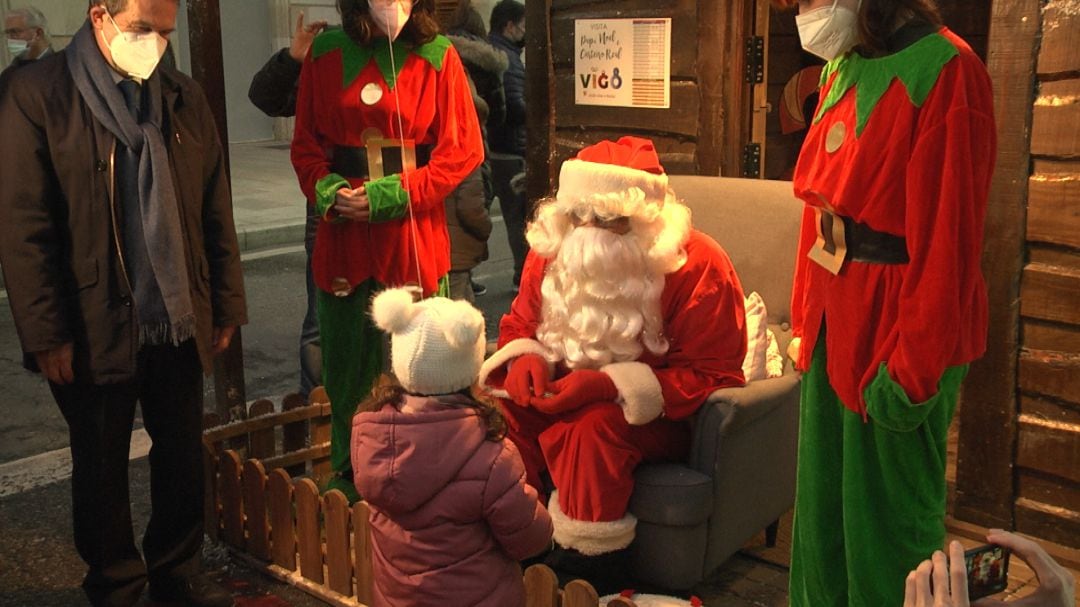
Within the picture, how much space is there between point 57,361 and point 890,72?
2.26m

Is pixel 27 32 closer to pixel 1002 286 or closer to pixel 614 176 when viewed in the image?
pixel 614 176

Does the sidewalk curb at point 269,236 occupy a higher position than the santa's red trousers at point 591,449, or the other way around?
the santa's red trousers at point 591,449

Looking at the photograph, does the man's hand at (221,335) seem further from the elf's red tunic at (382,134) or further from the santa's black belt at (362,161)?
the santa's black belt at (362,161)

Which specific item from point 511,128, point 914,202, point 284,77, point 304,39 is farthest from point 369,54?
point 511,128

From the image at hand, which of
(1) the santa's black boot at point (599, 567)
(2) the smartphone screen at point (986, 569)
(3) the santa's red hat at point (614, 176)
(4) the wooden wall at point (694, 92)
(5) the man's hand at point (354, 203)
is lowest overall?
(1) the santa's black boot at point (599, 567)

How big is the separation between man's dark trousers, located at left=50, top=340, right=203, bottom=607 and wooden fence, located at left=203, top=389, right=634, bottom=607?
11.2 inches

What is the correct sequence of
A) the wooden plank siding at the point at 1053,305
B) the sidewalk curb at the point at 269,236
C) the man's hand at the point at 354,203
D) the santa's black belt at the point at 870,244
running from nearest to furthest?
the santa's black belt at the point at 870,244 < the wooden plank siding at the point at 1053,305 < the man's hand at the point at 354,203 < the sidewalk curb at the point at 269,236

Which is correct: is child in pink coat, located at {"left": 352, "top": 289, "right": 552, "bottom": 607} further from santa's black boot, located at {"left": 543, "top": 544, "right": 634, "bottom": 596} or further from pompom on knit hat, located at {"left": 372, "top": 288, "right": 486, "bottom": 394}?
santa's black boot, located at {"left": 543, "top": 544, "right": 634, "bottom": 596}

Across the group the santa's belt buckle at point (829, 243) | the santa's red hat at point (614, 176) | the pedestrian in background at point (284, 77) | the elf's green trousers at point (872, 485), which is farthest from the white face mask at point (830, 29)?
the pedestrian in background at point (284, 77)

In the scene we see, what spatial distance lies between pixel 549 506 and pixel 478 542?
0.86m

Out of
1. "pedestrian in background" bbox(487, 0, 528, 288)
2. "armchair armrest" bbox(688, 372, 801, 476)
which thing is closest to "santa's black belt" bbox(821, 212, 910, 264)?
"armchair armrest" bbox(688, 372, 801, 476)

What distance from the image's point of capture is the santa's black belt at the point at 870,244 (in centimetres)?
277

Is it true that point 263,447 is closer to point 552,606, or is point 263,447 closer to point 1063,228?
point 552,606

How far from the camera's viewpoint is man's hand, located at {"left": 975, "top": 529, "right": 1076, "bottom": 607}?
1.58 m
